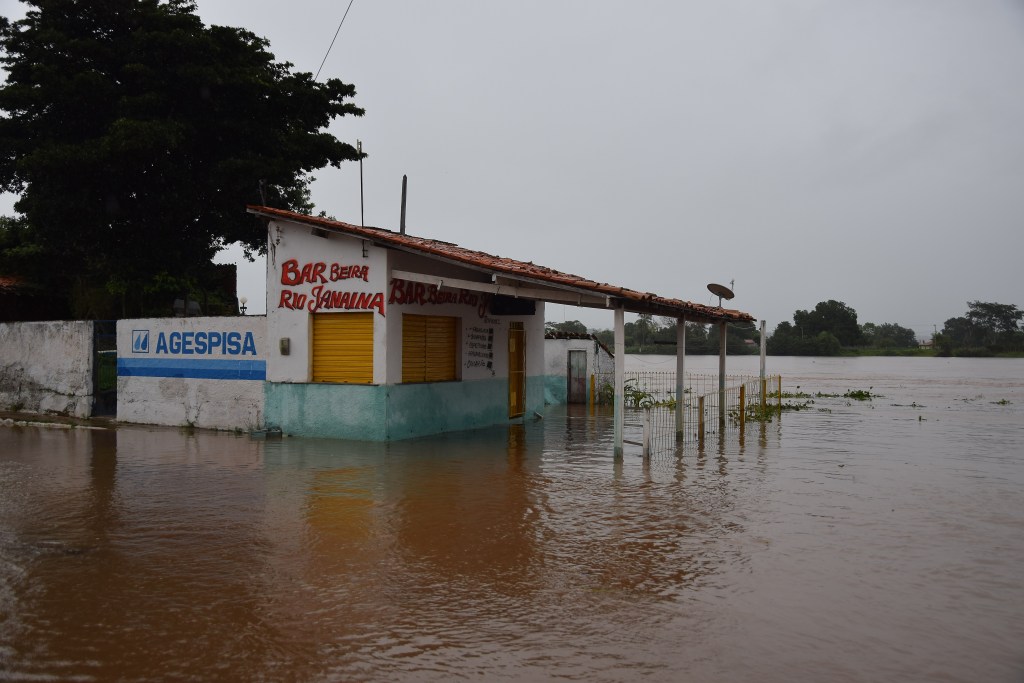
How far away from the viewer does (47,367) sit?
18.5 meters

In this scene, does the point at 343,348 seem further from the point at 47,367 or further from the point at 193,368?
the point at 47,367

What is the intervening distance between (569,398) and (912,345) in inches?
4052

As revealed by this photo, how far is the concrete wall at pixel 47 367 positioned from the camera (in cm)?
1789

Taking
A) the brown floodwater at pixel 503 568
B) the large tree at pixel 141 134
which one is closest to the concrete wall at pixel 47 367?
the large tree at pixel 141 134

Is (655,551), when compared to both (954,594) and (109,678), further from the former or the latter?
(109,678)

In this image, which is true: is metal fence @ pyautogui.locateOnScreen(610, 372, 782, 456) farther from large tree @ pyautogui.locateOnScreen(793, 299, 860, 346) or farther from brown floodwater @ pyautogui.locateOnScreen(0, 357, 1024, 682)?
large tree @ pyautogui.locateOnScreen(793, 299, 860, 346)

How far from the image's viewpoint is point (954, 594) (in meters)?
6.11

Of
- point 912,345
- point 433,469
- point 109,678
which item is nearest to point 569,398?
point 433,469

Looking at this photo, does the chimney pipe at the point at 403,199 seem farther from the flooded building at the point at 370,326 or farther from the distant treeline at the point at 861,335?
the distant treeline at the point at 861,335

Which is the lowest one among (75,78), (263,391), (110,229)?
(263,391)

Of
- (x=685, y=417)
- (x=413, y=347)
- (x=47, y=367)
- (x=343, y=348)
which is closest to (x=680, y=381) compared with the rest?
(x=685, y=417)

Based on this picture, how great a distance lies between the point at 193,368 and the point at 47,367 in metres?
4.94

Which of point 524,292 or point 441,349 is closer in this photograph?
point 524,292

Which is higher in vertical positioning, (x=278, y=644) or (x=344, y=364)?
(x=344, y=364)
